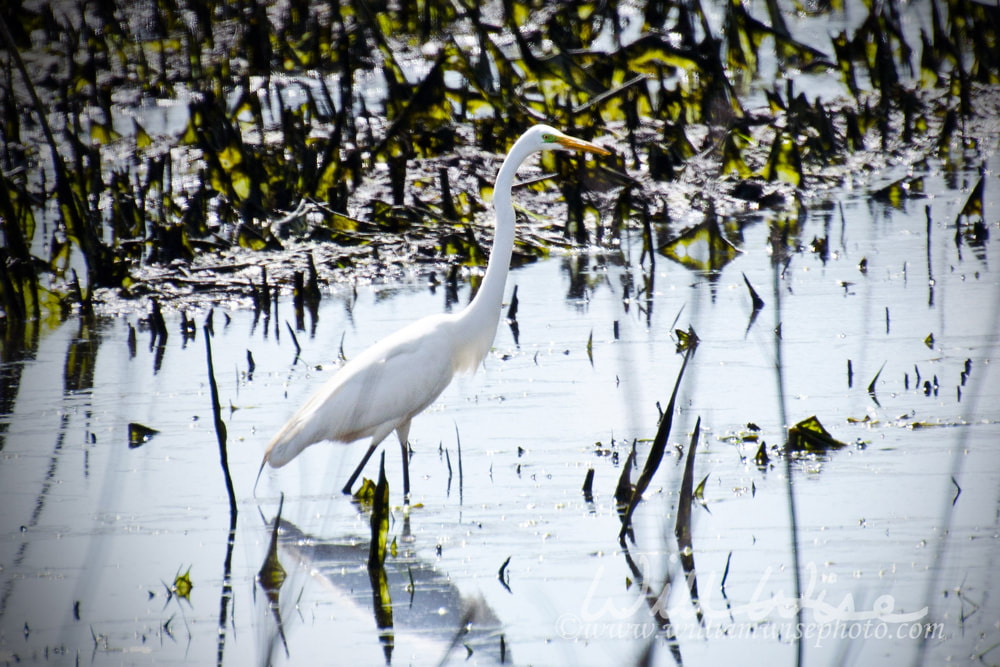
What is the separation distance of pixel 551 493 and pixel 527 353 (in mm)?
1674

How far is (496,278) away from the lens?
4613 mm

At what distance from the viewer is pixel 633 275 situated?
6.48 m

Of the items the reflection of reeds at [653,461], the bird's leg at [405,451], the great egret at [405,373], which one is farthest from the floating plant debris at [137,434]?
the reflection of reeds at [653,461]

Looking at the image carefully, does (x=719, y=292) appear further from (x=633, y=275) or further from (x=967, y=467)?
(x=967, y=467)

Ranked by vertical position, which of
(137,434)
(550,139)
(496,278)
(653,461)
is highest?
(550,139)

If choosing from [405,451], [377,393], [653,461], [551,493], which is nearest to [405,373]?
[377,393]

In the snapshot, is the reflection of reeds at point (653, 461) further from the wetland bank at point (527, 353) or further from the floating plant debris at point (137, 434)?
the floating plant debris at point (137, 434)

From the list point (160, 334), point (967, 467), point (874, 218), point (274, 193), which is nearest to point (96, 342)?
point (160, 334)

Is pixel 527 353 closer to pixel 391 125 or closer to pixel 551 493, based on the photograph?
pixel 551 493

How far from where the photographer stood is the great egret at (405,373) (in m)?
Result: 4.09

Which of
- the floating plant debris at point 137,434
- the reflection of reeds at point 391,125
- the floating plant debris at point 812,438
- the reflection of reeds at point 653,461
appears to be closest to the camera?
the reflection of reeds at point 653,461

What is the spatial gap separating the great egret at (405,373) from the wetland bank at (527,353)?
207 millimetres

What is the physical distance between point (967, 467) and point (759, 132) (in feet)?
19.3

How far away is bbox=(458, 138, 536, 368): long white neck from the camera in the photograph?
4.57 m
